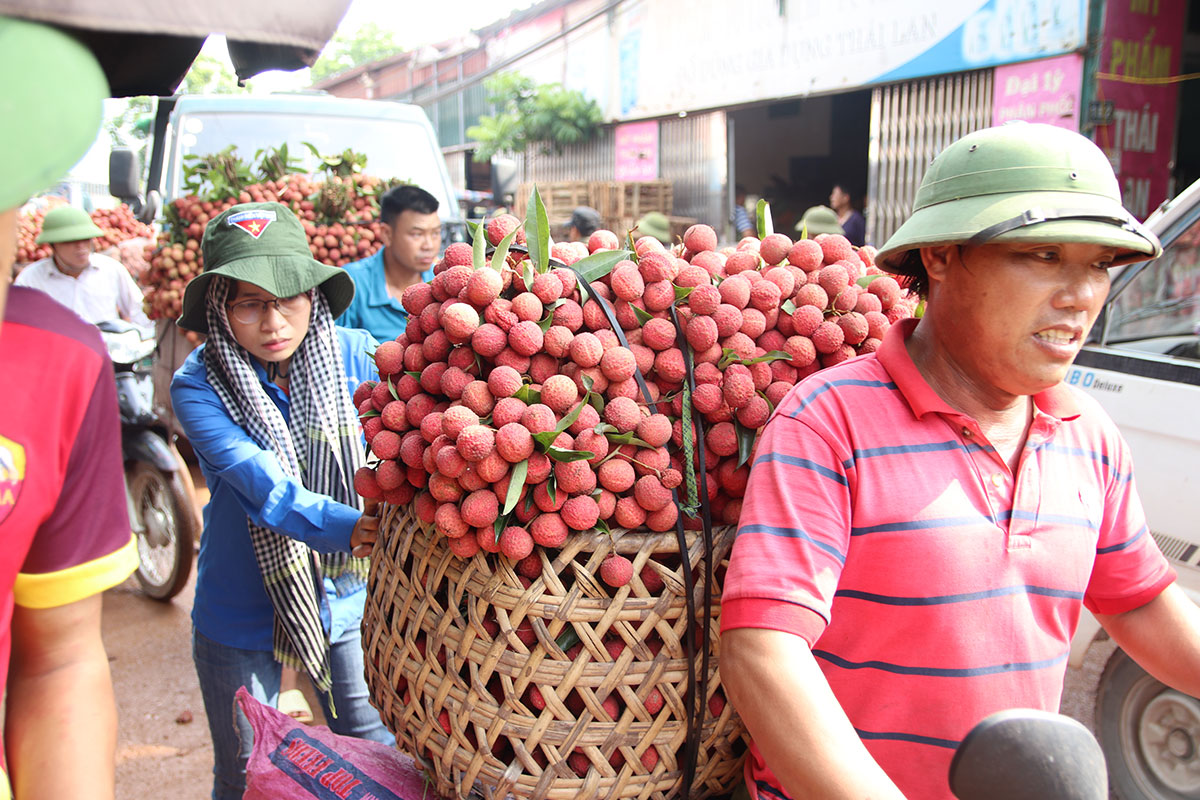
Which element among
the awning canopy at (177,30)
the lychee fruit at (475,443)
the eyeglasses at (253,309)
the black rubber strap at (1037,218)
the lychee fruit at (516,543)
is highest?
the awning canopy at (177,30)

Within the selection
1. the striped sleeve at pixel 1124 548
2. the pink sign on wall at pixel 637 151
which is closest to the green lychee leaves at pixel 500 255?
the striped sleeve at pixel 1124 548

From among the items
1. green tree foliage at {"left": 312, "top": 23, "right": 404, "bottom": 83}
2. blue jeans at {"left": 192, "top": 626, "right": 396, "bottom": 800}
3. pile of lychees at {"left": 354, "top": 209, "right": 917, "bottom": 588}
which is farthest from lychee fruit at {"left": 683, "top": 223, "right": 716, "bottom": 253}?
green tree foliage at {"left": 312, "top": 23, "right": 404, "bottom": 83}

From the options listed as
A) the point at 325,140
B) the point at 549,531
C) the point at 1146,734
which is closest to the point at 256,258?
the point at 549,531

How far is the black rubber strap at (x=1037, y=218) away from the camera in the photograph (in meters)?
1.13

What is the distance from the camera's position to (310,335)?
7.64 feet

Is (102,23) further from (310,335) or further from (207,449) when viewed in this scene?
(310,335)

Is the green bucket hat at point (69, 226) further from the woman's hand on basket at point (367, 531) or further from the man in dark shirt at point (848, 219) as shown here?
the man in dark shirt at point (848, 219)

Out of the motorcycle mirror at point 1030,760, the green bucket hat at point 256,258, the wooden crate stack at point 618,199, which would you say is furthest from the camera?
the wooden crate stack at point 618,199

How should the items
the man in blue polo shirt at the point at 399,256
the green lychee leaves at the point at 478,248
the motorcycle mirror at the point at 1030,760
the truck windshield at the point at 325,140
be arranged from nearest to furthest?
the motorcycle mirror at the point at 1030,760
the green lychee leaves at the point at 478,248
the man in blue polo shirt at the point at 399,256
the truck windshield at the point at 325,140

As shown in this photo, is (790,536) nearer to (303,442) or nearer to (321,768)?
(321,768)

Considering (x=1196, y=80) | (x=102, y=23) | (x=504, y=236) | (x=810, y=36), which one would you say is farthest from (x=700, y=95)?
(x=102, y=23)

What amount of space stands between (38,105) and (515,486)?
710mm

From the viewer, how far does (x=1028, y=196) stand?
45.5 inches

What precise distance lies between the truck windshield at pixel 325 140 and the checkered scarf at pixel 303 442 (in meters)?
3.55
